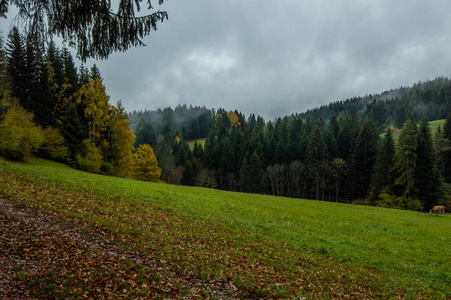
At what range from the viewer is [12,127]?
1137 inches

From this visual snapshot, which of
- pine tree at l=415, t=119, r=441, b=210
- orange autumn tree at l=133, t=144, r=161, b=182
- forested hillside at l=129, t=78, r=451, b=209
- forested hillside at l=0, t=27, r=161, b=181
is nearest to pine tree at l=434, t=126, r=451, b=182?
forested hillside at l=129, t=78, r=451, b=209

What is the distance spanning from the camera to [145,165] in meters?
58.8

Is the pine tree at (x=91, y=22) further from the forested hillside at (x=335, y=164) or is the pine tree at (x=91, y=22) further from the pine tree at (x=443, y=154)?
the pine tree at (x=443, y=154)

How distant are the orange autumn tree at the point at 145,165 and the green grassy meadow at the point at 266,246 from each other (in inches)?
1471

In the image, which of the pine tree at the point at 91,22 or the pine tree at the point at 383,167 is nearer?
the pine tree at the point at 91,22

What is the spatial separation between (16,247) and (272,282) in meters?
8.94

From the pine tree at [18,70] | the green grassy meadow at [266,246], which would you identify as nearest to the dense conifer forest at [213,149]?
the pine tree at [18,70]

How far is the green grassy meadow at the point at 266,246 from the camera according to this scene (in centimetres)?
921

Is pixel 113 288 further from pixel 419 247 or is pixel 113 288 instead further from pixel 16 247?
pixel 419 247

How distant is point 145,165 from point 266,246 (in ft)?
168

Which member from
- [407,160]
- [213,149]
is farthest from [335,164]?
[213,149]

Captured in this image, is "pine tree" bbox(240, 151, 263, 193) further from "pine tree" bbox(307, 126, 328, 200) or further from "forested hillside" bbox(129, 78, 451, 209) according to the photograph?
"pine tree" bbox(307, 126, 328, 200)

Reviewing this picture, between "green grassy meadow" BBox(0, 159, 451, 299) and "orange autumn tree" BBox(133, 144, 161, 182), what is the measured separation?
37.4 metres

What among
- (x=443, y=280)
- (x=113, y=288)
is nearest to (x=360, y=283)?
(x=443, y=280)
